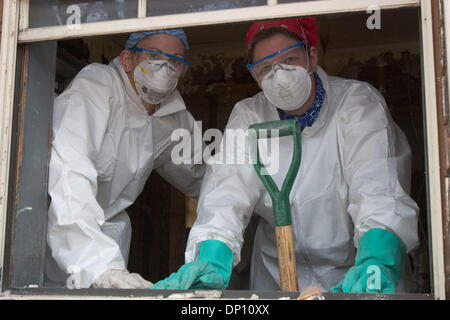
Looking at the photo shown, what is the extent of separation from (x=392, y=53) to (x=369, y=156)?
5.92 ft

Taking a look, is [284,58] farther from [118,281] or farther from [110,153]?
[118,281]

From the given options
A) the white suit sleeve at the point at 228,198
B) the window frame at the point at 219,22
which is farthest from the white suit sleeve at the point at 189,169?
the window frame at the point at 219,22

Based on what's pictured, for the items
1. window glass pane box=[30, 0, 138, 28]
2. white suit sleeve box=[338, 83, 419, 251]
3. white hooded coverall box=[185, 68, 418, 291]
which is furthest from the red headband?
window glass pane box=[30, 0, 138, 28]

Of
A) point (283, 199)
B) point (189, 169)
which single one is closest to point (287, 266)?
point (283, 199)

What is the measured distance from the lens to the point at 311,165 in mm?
2441

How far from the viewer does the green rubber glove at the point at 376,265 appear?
170 cm

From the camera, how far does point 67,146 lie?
225 centimetres

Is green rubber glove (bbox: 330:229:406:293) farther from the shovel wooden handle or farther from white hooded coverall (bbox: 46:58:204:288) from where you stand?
white hooded coverall (bbox: 46:58:204:288)

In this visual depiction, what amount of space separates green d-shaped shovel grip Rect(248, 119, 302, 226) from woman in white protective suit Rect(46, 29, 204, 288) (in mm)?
550

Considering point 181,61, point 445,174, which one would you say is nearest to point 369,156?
point 445,174

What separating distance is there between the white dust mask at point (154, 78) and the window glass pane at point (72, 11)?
0.76 metres

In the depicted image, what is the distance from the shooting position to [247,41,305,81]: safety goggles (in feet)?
7.88

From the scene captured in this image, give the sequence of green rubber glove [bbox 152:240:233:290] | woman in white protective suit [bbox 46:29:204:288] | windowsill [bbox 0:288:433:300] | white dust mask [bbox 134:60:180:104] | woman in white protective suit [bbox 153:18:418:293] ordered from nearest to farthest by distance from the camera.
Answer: windowsill [bbox 0:288:433:300] < green rubber glove [bbox 152:240:233:290] < woman in white protective suit [bbox 46:29:204:288] < woman in white protective suit [bbox 153:18:418:293] < white dust mask [bbox 134:60:180:104]

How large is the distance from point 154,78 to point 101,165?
0.49 metres
